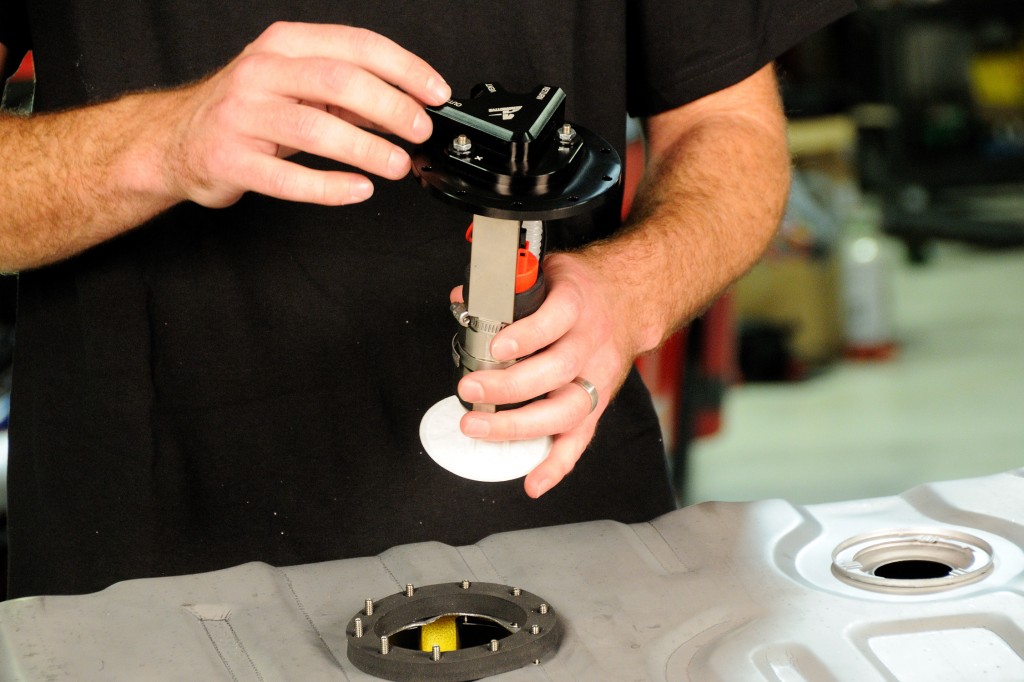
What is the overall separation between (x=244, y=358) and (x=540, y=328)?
0.40 meters

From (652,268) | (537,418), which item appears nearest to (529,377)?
(537,418)

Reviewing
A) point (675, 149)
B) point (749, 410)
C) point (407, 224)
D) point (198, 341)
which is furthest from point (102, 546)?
point (749, 410)

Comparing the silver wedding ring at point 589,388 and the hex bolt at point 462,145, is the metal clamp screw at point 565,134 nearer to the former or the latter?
the hex bolt at point 462,145

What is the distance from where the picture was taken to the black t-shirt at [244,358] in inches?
41.9

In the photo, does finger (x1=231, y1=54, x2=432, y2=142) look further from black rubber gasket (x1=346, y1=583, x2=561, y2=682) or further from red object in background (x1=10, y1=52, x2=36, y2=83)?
red object in background (x1=10, y1=52, x2=36, y2=83)

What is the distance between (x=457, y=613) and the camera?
756mm

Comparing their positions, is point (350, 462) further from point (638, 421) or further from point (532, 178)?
point (532, 178)

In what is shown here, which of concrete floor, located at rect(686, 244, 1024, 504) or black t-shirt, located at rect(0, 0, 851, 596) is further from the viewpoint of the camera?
concrete floor, located at rect(686, 244, 1024, 504)

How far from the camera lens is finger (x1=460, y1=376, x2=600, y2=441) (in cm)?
76

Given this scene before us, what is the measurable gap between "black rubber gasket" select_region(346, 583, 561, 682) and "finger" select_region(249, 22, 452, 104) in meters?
0.31

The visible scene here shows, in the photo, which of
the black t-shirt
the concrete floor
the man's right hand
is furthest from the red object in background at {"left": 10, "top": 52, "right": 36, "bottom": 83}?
the concrete floor

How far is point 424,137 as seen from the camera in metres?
0.74

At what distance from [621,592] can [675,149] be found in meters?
0.61

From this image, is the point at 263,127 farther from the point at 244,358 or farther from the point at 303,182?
the point at 244,358
